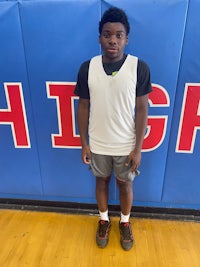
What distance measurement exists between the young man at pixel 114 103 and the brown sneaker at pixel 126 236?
24cm

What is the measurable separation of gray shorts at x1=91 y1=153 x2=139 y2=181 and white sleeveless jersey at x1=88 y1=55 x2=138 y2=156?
0.03 metres

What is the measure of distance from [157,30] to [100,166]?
0.71 metres

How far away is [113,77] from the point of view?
0.94 metres

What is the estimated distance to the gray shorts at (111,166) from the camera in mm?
1091

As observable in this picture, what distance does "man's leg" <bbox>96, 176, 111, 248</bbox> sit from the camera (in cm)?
123

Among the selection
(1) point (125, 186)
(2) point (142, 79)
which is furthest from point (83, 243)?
(2) point (142, 79)

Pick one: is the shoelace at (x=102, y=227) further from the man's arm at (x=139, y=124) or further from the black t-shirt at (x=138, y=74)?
the black t-shirt at (x=138, y=74)

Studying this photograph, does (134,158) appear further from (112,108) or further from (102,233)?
(102,233)

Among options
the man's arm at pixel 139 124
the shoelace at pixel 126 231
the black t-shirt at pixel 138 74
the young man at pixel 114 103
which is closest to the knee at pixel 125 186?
the young man at pixel 114 103

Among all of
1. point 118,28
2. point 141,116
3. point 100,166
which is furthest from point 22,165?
point 118,28

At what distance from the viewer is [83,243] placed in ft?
4.19

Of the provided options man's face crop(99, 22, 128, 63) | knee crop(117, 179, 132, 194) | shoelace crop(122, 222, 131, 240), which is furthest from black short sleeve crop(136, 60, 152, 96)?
shoelace crop(122, 222, 131, 240)

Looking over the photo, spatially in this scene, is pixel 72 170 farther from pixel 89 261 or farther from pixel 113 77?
pixel 113 77

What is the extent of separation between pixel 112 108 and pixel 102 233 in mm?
745
